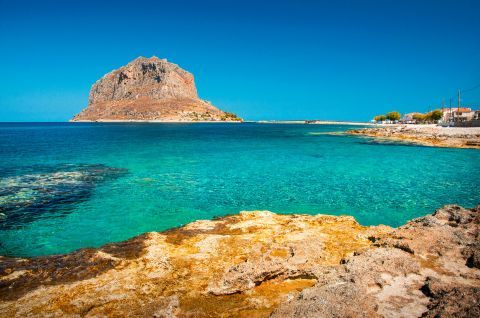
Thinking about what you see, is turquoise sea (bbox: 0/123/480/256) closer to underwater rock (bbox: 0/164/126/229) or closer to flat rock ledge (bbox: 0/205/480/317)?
underwater rock (bbox: 0/164/126/229)

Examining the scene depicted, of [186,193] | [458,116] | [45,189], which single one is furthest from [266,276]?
[458,116]

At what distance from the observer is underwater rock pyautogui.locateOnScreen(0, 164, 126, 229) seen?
17125 millimetres

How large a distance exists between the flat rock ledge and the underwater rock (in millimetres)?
7876

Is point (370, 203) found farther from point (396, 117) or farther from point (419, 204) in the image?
point (396, 117)

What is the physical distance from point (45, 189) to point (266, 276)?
66.9ft

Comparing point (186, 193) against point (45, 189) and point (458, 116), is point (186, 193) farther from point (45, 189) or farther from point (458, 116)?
point (458, 116)

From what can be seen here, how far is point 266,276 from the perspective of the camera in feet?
25.8

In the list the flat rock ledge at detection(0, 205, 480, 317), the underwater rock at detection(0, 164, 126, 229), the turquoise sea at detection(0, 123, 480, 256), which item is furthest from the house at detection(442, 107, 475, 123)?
the flat rock ledge at detection(0, 205, 480, 317)

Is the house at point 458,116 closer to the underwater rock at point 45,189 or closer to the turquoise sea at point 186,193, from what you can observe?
the turquoise sea at point 186,193

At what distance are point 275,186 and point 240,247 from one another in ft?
48.8

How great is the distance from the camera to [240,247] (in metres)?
9.93

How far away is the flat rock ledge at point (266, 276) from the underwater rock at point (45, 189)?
7.88 meters

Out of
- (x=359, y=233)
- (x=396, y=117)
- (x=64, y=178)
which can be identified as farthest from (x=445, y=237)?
(x=396, y=117)

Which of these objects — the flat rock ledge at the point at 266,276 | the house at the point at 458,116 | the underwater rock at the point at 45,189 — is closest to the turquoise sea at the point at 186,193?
the underwater rock at the point at 45,189
